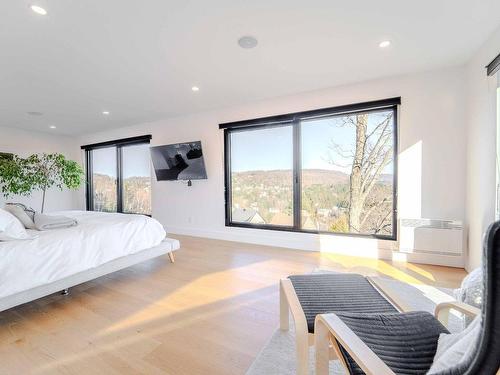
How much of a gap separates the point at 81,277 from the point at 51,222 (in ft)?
2.05

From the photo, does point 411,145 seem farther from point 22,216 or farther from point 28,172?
point 28,172

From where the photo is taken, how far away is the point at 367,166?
337 cm

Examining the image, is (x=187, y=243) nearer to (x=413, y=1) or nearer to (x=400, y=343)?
(x=400, y=343)

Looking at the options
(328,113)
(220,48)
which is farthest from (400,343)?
(328,113)

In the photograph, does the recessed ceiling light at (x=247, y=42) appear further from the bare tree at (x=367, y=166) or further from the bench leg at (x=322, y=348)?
the bench leg at (x=322, y=348)

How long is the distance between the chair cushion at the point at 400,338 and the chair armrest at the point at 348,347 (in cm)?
9

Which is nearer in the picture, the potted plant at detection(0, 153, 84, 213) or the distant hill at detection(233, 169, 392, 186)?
the distant hill at detection(233, 169, 392, 186)

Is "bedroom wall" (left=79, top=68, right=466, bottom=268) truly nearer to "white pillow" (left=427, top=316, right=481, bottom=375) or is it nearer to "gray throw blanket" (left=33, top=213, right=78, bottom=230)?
"gray throw blanket" (left=33, top=213, right=78, bottom=230)

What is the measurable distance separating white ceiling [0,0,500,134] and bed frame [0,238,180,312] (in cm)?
214

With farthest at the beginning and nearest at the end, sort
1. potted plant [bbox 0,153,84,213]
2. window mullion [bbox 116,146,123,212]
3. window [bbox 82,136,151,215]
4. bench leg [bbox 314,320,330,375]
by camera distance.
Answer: window mullion [bbox 116,146,123,212]
window [bbox 82,136,151,215]
potted plant [bbox 0,153,84,213]
bench leg [bbox 314,320,330,375]

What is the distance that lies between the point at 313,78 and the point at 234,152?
6.10 ft

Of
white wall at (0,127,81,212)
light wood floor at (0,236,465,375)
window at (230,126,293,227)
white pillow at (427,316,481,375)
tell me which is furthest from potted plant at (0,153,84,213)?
white pillow at (427,316,481,375)

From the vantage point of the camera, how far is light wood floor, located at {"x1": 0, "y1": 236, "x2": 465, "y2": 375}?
4.62 ft

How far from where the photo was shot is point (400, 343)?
0.91 metres
